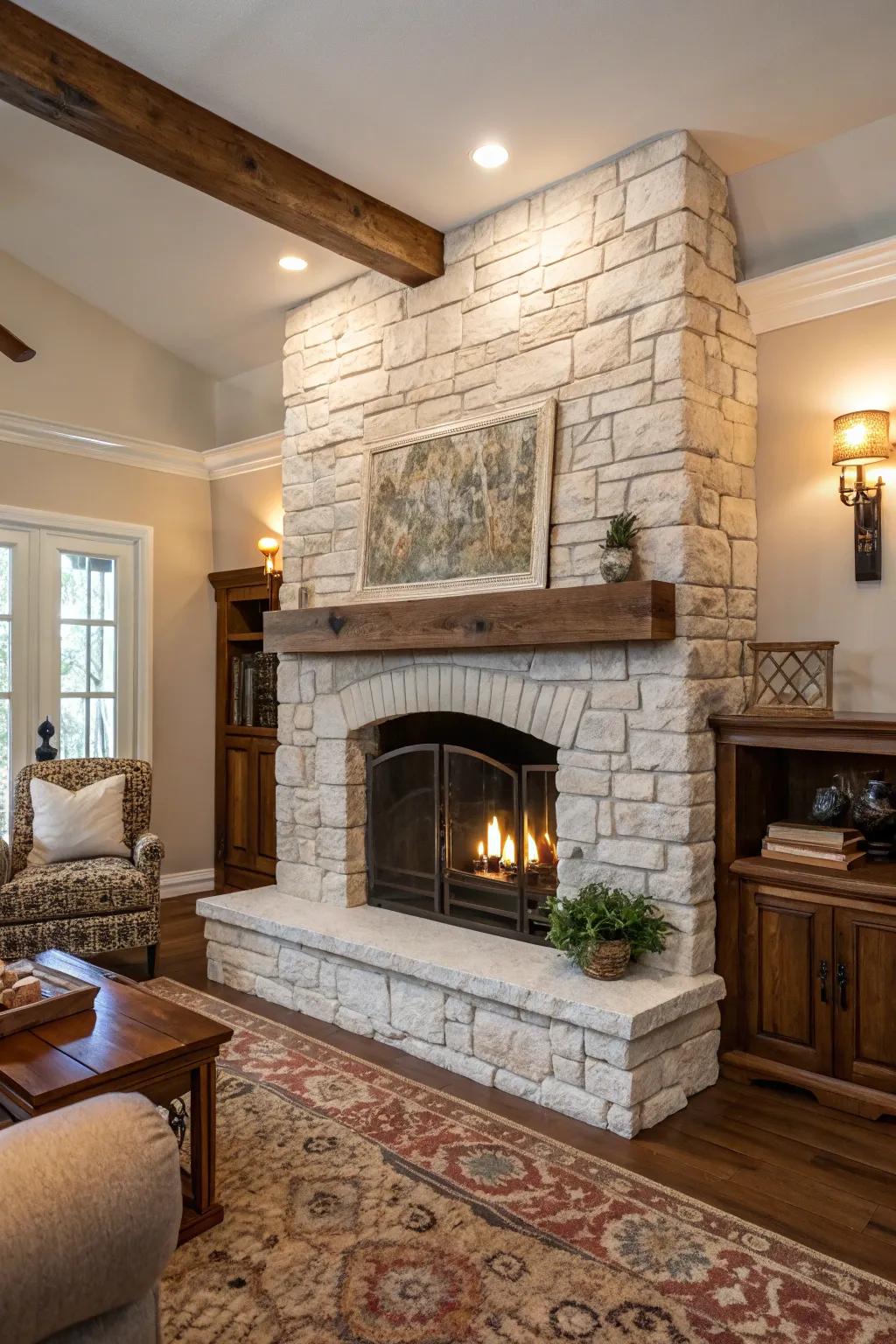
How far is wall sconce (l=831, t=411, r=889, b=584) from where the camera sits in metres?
3.22

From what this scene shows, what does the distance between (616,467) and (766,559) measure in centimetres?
69

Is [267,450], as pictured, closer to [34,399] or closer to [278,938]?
[34,399]

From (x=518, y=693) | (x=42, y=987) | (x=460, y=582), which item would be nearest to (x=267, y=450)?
(x=460, y=582)

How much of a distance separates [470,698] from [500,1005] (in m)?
1.20

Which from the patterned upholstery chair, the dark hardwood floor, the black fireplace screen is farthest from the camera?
the patterned upholstery chair

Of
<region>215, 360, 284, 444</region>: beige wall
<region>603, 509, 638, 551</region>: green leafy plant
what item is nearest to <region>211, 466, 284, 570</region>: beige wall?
<region>215, 360, 284, 444</region>: beige wall

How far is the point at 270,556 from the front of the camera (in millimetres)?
5508

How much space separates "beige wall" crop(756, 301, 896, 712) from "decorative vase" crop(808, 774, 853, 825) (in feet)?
1.03

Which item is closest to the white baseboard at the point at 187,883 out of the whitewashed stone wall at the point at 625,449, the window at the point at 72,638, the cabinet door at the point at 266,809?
the cabinet door at the point at 266,809

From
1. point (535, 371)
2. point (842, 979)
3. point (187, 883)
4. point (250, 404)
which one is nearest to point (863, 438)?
point (535, 371)

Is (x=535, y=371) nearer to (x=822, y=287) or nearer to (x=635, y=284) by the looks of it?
(x=635, y=284)

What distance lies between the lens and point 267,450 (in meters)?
5.61

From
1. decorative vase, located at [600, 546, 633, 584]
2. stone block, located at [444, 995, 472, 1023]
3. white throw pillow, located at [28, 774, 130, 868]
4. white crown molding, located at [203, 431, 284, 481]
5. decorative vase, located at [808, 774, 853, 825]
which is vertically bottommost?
stone block, located at [444, 995, 472, 1023]

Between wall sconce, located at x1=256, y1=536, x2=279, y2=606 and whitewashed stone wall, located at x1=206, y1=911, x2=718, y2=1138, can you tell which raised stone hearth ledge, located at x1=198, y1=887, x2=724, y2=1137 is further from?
wall sconce, located at x1=256, y1=536, x2=279, y2=606
